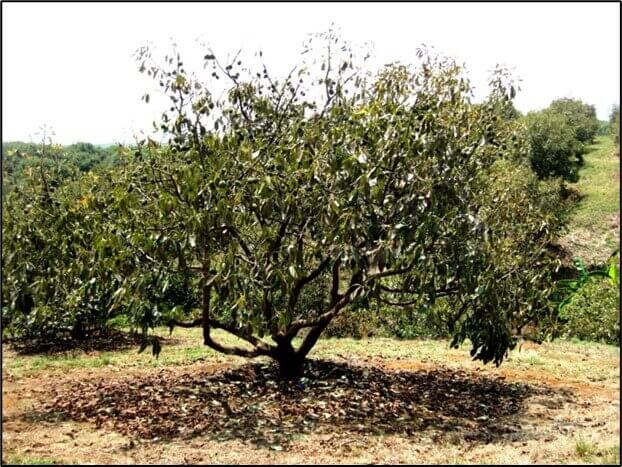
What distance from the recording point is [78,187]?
442 inches

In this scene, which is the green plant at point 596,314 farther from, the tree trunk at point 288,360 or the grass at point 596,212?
the grass at point 596,212

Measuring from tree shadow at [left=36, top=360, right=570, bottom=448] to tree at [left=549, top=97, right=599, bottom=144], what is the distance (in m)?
28.6

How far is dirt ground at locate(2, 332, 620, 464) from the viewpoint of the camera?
203 inches

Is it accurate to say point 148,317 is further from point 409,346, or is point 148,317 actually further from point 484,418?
point 409,346

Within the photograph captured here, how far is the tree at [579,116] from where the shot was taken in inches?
1346

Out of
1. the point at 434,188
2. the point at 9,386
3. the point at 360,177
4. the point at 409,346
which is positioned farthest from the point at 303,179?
the point at 409,346

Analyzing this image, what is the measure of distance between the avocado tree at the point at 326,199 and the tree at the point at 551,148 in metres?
24.6

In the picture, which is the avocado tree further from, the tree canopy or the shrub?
the shrub

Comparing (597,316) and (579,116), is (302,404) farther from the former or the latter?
(579,116)

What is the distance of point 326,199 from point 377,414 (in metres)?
2.31

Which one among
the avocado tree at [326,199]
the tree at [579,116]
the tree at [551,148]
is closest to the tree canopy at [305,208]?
the avocado tree at [326,199]

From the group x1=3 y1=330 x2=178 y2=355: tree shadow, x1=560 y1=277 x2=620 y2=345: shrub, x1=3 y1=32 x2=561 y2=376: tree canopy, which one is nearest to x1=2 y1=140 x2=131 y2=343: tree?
x1=3 y1=32 x2=561 y2=376: tree canopy

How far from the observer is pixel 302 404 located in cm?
672

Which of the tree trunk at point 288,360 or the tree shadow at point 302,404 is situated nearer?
the tree shadow at point 302,404
